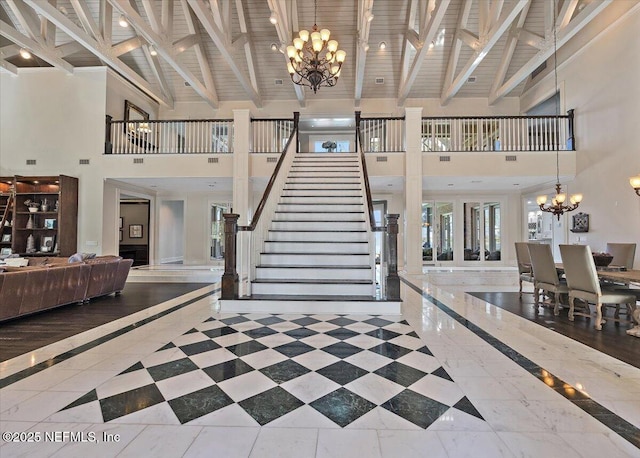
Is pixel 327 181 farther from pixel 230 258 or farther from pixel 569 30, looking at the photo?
pixel 569 30

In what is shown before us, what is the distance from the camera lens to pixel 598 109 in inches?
256

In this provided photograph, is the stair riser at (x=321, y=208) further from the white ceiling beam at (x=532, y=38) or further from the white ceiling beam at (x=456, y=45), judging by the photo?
the white ceiling beam at (x=456, y=45)

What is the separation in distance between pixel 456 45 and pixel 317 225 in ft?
22.7

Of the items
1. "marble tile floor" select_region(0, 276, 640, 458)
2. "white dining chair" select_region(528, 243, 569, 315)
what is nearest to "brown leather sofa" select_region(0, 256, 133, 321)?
"marble tile floor" select_region(0, 276, 640, 458)

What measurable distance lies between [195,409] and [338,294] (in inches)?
108

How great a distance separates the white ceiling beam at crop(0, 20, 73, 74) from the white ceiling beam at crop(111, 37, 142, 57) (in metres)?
1.47

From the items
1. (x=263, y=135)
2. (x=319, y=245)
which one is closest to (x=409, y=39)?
(x=263, y=135)

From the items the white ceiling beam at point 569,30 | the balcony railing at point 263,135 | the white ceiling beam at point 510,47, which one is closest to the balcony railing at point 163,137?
the balcony railing at point 263,135

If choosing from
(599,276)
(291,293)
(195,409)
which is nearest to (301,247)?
(291,293)

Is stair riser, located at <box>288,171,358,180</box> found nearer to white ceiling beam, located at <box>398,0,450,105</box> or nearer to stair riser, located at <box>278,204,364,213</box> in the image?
stair riser, located at <box>278,204,364,213</box>

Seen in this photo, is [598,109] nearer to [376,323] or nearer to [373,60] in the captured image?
[373,60]

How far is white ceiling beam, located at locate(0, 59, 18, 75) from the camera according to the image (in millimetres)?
7326

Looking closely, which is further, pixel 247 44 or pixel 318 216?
pixel 247 44

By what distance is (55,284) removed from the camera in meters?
4.20
